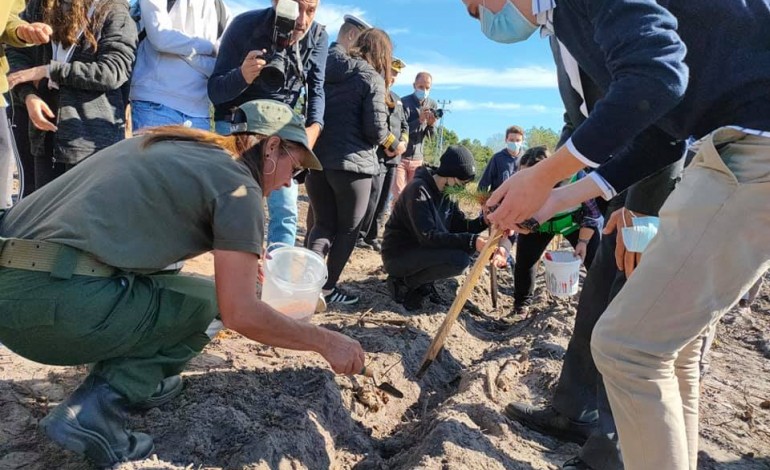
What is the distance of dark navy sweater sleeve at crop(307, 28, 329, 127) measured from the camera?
383cm

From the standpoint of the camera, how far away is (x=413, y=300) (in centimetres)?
464

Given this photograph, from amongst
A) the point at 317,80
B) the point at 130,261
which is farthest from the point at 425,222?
the point at 130,261

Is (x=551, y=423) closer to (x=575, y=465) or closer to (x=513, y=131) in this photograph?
(x=575, y=465)

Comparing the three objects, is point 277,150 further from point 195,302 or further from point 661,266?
point 661,266

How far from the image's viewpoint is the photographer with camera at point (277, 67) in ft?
11.1

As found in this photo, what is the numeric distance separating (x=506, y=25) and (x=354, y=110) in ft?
7.81

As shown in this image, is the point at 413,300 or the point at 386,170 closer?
the point at 413,300

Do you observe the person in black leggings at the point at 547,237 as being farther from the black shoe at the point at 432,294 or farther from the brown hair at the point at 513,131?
the brown hair at the point at 513,131

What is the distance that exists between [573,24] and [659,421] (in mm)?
1104

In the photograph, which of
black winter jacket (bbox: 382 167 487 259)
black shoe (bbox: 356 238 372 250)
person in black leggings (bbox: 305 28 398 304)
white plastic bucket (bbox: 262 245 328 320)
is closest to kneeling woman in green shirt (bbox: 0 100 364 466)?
white plastic bucket (bbox: 262 245 328 320)

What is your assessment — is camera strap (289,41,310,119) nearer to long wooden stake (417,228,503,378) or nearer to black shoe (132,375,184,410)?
long wooden stake (417,228,503,378)

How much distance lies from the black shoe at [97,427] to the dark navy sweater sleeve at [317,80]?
226 cm

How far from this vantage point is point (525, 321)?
497cm

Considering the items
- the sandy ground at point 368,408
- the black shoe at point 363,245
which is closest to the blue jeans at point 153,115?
the sandy ground at point 368,408
